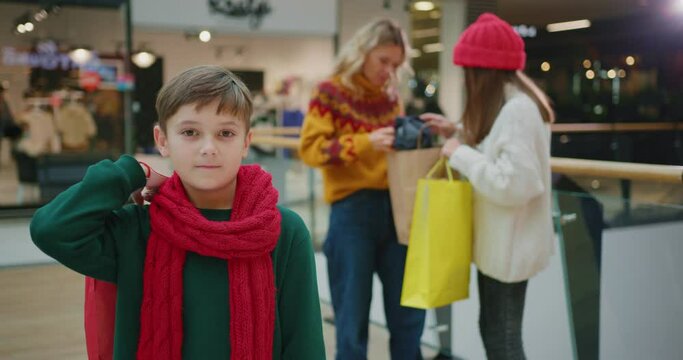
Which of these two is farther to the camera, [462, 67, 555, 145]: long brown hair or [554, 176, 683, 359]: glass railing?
[554, 176, 683, 359]: glass railing

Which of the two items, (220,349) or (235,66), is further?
(235,66)

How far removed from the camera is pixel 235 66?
1291 cm

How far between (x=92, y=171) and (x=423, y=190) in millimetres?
1218

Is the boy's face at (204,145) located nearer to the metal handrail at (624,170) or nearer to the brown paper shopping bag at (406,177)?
the brown paper shopping bag at (406,177)

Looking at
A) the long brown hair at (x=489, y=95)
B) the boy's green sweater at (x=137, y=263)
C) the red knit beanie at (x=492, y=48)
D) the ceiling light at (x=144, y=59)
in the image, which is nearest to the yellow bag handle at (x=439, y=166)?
the long brown hair at (x=489, y=95)

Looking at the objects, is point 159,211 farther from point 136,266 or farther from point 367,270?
point 367,270

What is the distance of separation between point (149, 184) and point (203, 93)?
0.21 meters

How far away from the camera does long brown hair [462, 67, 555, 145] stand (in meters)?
2.09

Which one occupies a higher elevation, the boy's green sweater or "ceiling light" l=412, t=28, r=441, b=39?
"ceiling light" l=412, t=28, r=441, b=39

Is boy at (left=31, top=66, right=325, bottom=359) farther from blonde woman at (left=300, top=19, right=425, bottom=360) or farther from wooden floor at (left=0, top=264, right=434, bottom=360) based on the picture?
wooden floor at (left=0, top=264, right=434, bottom=360)

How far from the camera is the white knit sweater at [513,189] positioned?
1.98m

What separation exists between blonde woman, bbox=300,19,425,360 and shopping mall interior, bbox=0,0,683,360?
15 cm

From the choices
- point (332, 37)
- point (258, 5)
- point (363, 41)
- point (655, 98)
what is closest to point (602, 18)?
point (655, 98)

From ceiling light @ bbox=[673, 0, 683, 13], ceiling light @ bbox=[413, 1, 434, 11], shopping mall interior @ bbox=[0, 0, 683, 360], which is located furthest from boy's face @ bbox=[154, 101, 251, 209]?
ceiling light @ bbox=[673, 0, 683, 13]
